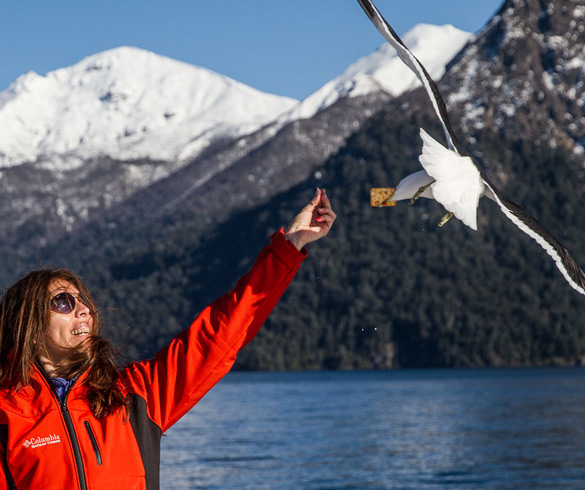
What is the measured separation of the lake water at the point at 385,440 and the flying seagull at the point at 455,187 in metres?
27.8

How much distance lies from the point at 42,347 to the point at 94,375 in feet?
0.69

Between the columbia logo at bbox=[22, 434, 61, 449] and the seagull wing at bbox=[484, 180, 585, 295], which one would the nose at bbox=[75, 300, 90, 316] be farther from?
the seagull wing at bbox=[484, 180, 585, 295]

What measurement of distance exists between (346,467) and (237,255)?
12116 cm

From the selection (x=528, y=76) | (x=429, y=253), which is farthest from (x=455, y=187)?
(x=528, y=76)

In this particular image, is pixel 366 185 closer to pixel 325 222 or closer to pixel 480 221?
pixel 480 221

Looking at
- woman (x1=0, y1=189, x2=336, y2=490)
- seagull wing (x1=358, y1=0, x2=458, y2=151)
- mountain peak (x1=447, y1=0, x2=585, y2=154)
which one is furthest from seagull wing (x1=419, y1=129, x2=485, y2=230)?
mountain peak (x1=447, y1=0, x2=585, y2=154)

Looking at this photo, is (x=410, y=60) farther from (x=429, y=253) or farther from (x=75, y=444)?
(x=429, y=253)

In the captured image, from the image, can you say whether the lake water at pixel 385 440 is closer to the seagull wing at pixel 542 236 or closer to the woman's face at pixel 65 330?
the seagull wing at pixel 542 236

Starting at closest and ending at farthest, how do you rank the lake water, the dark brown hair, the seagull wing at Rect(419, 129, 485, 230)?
the dark brown hair, the seagull wing at Rect(419, 129, 485, 230), the lake water

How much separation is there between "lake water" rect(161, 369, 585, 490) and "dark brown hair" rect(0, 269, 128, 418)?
2839 centimetres

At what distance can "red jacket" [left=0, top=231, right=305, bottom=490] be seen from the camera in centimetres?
321

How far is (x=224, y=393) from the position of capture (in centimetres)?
9150

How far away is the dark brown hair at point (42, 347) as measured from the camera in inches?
131

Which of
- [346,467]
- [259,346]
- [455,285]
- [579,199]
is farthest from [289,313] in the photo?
[346,467]
